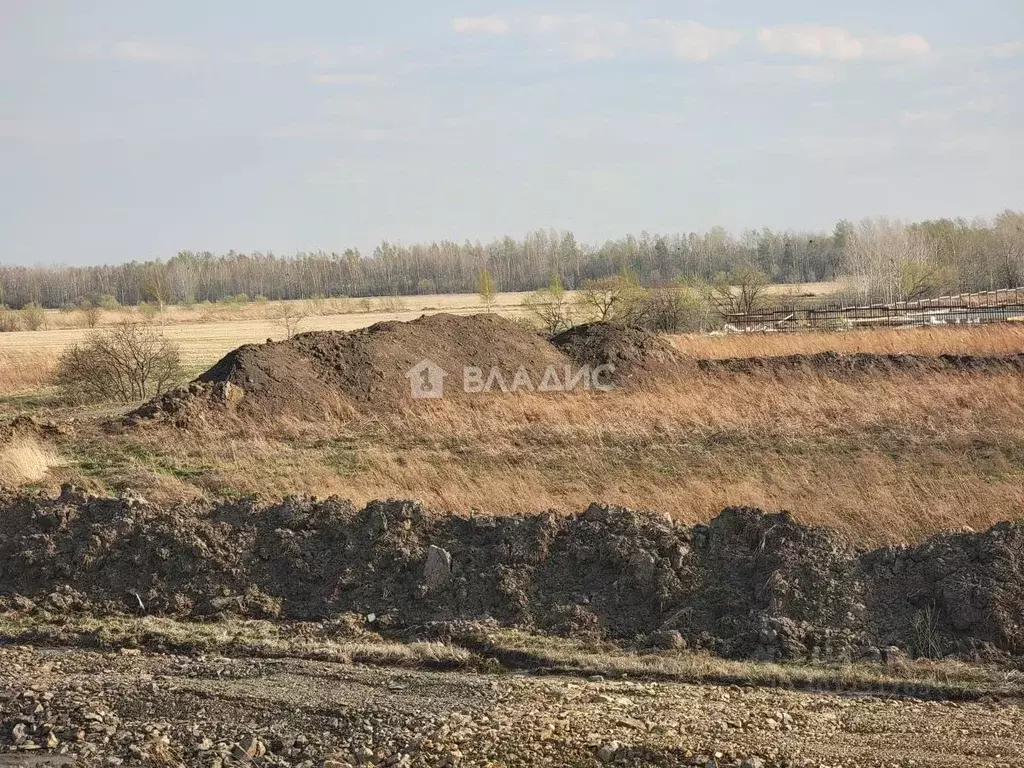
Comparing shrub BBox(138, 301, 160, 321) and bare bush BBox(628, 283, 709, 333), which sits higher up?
shrub BBox(138, 301, 160, 321)

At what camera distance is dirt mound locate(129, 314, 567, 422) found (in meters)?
20.0

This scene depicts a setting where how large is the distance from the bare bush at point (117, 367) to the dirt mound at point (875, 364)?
1368cm

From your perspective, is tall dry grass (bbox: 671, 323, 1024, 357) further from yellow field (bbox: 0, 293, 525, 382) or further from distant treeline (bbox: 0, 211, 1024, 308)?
distant treeline (bbox: 0, 211, 1024, 308)

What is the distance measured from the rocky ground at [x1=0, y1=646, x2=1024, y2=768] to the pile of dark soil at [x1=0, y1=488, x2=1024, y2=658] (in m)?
1.01

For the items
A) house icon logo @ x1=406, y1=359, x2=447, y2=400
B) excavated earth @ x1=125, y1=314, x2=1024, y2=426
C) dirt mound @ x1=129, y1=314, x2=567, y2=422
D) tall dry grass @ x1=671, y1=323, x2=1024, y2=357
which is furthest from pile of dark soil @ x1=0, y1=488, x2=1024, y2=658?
tall dry grass @ x1=671, y1=323, x2=1024, y2=357

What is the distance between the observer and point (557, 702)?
6.54 meters

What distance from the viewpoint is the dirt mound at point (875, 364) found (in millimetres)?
22797

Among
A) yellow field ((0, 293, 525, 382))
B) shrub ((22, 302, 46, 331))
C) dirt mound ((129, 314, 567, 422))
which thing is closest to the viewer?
dirt mound ((129, 314, 567, 422))

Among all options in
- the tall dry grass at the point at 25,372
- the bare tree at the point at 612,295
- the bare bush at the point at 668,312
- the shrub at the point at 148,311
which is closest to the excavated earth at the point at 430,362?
the tall dry grass at the point at 25,372

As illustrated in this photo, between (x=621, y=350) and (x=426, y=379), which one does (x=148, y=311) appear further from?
(x=426, y=379)

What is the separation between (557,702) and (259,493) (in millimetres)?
7452

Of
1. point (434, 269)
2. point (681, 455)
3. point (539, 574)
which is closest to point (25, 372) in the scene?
point (681, 455)

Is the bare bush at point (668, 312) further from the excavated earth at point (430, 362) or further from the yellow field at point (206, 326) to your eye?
the yellow field at point (206, 326)

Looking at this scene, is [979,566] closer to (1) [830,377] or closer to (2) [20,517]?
(2) [20,517]
